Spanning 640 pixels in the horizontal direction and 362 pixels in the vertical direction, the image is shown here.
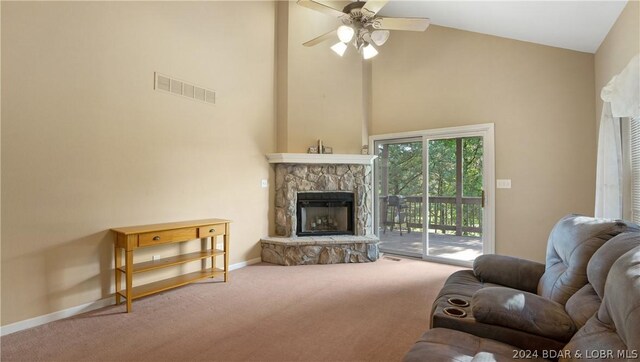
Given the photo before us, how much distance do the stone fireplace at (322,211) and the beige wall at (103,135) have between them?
665 millimetres

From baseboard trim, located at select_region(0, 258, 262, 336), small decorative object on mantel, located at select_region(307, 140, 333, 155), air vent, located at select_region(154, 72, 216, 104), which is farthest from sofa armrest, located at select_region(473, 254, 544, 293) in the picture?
air vent, located at select_region(154, 72, 216, 104)

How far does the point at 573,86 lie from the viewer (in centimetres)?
391

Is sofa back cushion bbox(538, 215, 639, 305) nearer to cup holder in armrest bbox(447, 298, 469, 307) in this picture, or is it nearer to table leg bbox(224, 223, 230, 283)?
cup holder in armrest bbox(447, 298, 469, 307)

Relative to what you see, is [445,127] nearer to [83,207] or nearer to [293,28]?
[293,28]

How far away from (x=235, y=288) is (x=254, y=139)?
2.22m

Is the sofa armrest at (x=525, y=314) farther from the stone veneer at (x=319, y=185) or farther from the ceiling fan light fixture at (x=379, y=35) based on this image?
the stone veneer at (x=319, y=185)

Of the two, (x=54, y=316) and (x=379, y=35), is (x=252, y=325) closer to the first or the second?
(x=54, y=316)

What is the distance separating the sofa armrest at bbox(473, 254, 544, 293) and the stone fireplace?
2.49 meters

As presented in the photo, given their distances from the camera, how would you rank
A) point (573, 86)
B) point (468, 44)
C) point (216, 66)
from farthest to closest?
point (468, 44), point (216, 66), point (573, 86)

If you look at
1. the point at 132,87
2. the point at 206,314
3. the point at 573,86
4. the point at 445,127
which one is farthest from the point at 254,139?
the point at 573,86

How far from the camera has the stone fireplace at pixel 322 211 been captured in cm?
476

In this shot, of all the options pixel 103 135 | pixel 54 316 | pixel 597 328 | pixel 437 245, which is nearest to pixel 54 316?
pixel 54 316

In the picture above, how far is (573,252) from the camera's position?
1844 mm

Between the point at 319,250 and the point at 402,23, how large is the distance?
326 centimetres
